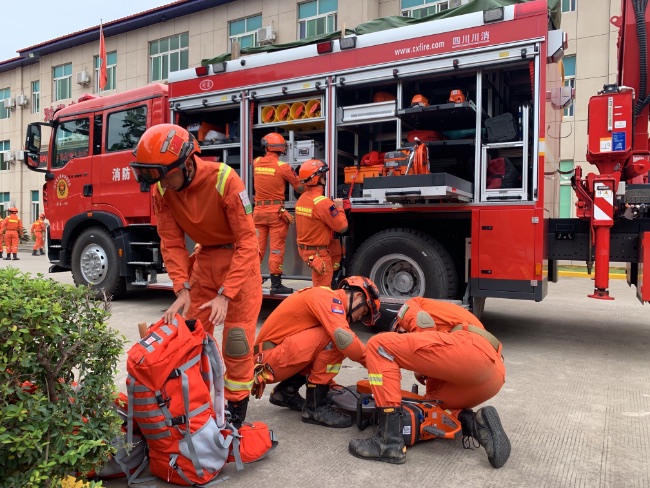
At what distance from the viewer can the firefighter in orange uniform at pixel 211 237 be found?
8.95ft

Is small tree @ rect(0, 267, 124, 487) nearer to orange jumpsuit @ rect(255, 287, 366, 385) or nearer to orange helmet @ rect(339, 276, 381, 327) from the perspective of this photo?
orange jumpsuit @ rect(255, 287, 366, 385)

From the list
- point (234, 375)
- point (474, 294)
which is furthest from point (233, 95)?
point (234, 375)

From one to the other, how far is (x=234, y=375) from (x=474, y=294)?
2.97m

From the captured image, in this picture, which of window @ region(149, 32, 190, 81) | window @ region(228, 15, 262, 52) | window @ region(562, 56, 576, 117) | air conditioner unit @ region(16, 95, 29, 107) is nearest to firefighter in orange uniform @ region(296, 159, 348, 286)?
window @ region(562, 56, 576, 117)

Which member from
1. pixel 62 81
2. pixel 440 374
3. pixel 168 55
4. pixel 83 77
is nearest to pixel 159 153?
pixel 440 374

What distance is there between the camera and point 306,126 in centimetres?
638

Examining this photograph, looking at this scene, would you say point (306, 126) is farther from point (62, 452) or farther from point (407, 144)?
A: point (62, 452)

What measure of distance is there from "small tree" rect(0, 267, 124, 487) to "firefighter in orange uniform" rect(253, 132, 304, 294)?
4.02m

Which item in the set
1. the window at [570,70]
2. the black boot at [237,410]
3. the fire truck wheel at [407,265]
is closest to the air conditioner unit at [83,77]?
the window at [570,70]

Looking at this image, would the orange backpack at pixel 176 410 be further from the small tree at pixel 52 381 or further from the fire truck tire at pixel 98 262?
the fire truck tire at pixel 98 262

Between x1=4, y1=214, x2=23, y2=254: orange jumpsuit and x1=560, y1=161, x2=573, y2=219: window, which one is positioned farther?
x1=4, y1=214, x2=23, y2=254: orange jumpsuit

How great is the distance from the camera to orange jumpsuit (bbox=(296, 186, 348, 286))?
5.58 meters

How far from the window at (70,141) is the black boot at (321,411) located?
19.7ft

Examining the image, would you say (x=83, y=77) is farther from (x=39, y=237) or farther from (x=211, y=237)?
(x=211, y=237)
